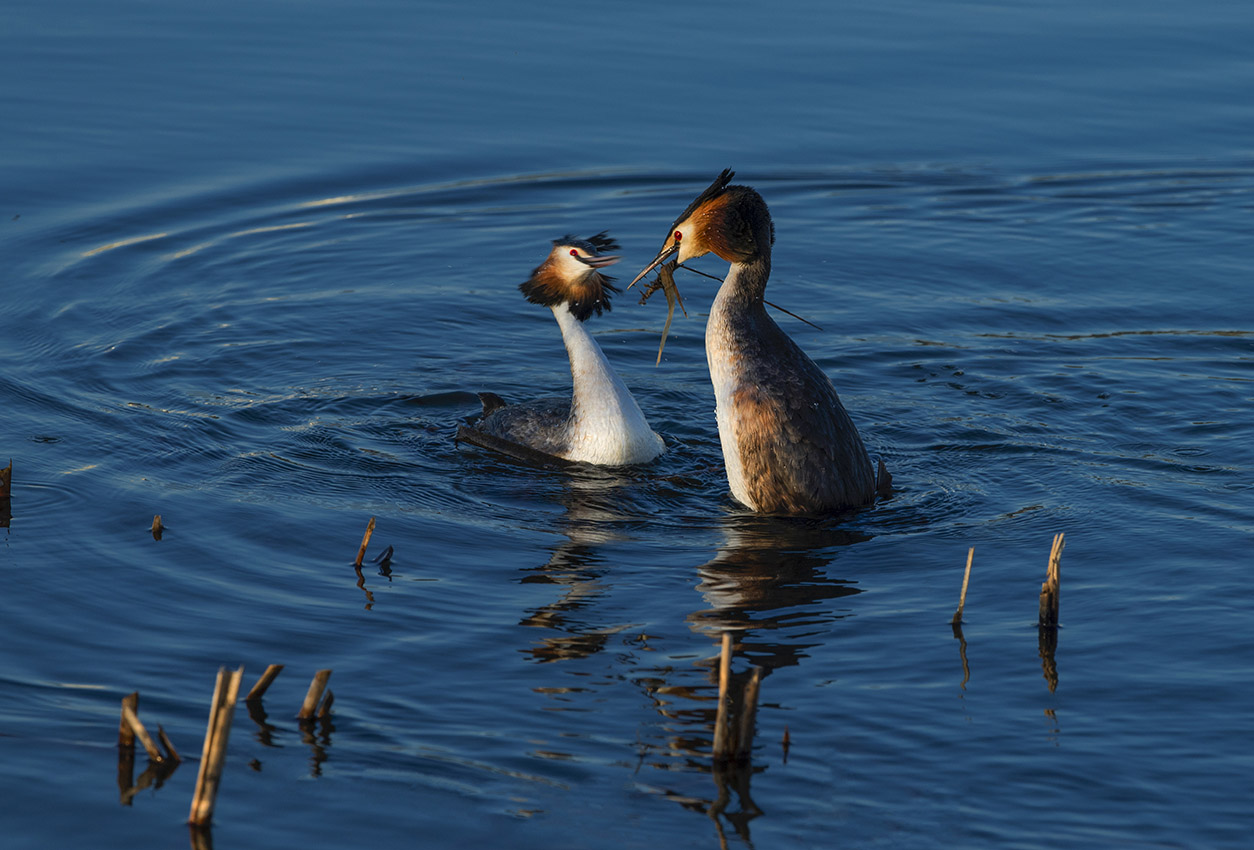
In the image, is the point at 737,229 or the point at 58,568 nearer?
the point at 58,568

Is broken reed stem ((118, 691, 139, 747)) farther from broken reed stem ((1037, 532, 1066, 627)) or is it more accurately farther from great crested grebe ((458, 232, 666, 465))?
great crested grebe ((458, 232, 666, 465))

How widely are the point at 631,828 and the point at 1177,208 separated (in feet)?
35.2

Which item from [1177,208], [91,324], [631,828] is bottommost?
[631,828]

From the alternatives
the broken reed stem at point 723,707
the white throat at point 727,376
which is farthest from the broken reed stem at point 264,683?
the white throat at point 727,376

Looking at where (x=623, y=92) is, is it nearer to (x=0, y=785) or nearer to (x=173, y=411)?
(x=173, y=411)

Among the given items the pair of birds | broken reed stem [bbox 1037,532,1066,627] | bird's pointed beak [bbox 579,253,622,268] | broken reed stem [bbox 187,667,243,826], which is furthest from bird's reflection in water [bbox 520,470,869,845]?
broken reed stem [bbox 187,667,243,826]

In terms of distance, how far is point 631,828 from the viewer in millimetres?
5508

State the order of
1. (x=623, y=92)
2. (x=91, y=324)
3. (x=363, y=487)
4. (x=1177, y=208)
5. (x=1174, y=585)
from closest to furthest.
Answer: (x=1174, y=585) → (x=363, y=487) → (x=91, y=324) → (x=1177, y=208) → (x=623, y=92)

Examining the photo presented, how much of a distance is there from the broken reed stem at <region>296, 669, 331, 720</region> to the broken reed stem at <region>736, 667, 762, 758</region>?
160 cm

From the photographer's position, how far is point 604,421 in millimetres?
9625

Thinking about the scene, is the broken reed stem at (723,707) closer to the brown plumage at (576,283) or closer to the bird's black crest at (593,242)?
the brown plumage at (576,283)

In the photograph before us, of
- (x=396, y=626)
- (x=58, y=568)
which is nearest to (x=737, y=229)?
(x=396, y=626)

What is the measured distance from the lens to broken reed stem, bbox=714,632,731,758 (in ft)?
18.2

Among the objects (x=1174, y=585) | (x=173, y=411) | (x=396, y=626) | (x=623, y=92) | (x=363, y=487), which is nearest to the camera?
(x=396, y=626)
